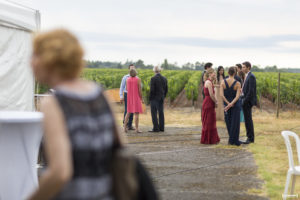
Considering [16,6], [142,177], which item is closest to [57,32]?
[142,177]

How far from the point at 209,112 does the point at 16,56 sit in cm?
404

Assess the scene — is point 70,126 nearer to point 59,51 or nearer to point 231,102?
point 59,51

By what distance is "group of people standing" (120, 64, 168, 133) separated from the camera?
1134 centimetres

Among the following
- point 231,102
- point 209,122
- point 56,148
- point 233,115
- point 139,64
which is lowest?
point 209,122

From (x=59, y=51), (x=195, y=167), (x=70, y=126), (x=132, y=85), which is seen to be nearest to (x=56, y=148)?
(x=70, y=126)

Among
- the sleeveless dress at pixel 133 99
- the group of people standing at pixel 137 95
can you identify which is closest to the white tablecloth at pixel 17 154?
the group of people standing at pixel 137 95

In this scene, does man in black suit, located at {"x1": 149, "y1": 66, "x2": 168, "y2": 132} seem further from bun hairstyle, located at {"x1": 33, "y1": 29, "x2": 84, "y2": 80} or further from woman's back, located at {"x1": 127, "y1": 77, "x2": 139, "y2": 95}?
bun hairstyle, located at {"x1": 33, "y1": 29, "x2": 84, "y2": 80}

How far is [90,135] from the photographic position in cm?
191

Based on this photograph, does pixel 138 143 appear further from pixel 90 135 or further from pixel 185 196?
pixel 90 135

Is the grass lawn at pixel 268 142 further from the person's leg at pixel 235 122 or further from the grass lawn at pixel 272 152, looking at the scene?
the person's leg at pixel 235 122

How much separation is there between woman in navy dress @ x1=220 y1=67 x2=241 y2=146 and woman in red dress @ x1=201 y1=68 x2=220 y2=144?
0.79 feet

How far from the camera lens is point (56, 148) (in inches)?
71.6

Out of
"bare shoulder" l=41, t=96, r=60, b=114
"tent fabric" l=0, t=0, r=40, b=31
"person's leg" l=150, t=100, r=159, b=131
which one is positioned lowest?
"person's leg" l=150, t=100, r=159, b=131

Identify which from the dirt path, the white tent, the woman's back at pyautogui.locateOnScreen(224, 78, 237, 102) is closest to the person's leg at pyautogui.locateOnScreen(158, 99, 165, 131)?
the dirt path
